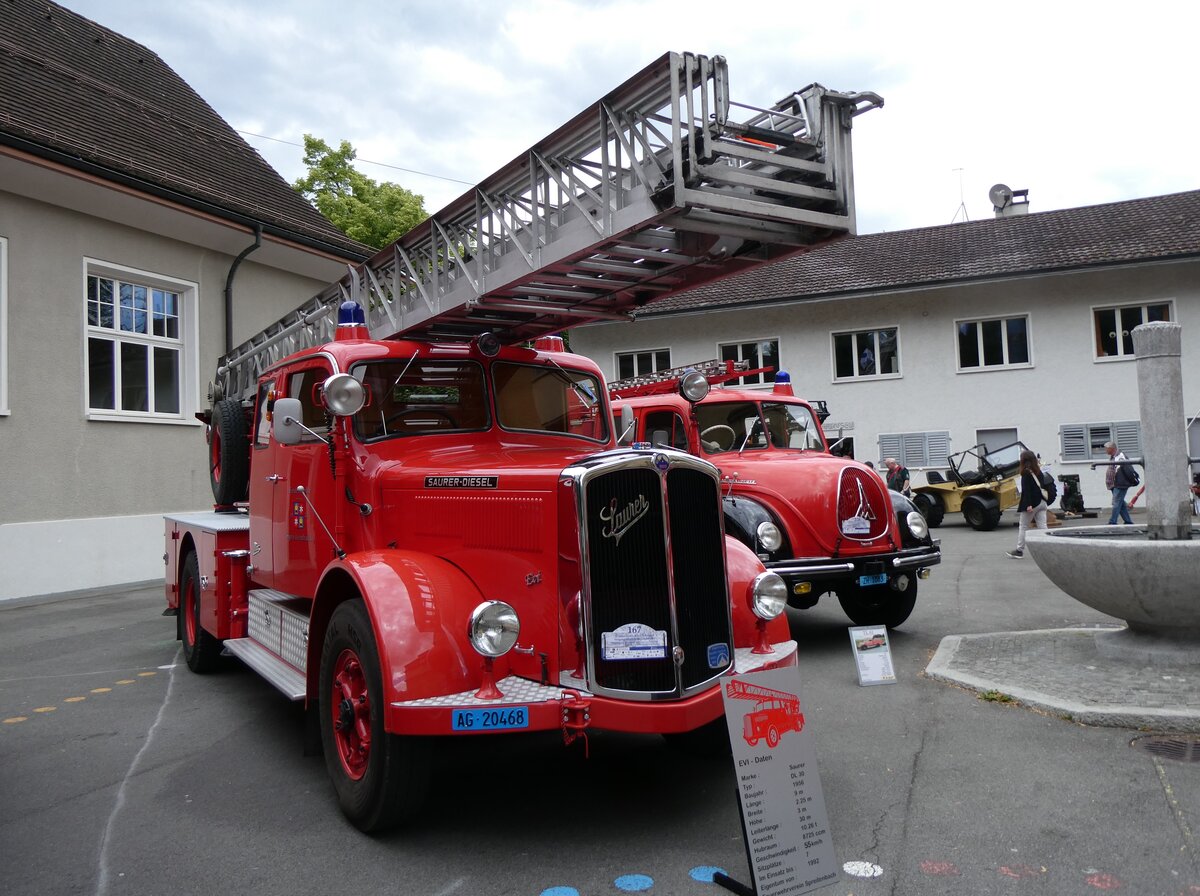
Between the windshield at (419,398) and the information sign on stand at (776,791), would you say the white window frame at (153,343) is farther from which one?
the information sign on stand at (776,791)

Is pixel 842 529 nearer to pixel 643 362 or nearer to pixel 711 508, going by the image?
pixel 711 508

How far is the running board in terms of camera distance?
4582mm

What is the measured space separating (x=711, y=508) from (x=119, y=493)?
→ 38.5 ft

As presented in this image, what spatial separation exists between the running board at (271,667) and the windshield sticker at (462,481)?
3.97ft

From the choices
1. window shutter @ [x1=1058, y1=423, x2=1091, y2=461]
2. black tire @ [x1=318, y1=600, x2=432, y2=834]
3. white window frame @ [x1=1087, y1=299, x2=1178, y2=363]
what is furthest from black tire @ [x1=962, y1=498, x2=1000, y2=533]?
black tire @ [x1=318, y1=600, x2=432, y2=834]

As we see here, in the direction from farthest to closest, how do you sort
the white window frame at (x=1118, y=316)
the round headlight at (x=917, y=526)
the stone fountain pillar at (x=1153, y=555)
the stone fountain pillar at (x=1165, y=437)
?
the white window frame at (x=1118, y=316)
the round headlight at (x=917, y=526)
the stone fountain pillar at (x=1165, y=437)
the stone fountain pillar at (x=1153, y=555)

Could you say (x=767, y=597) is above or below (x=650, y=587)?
below

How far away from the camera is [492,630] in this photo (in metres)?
3.58

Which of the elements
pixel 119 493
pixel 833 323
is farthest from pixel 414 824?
pixel 833 323


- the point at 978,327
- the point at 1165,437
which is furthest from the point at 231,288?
the point at 978,327

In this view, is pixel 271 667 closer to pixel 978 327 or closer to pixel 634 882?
pixel 634 882

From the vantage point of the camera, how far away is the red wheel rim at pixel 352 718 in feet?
13.1

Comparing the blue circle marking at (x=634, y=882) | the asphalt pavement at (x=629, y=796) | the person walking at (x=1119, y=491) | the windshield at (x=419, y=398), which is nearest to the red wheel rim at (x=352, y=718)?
the asphalt pavement at (x=629, y=796)

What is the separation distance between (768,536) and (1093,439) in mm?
18331
